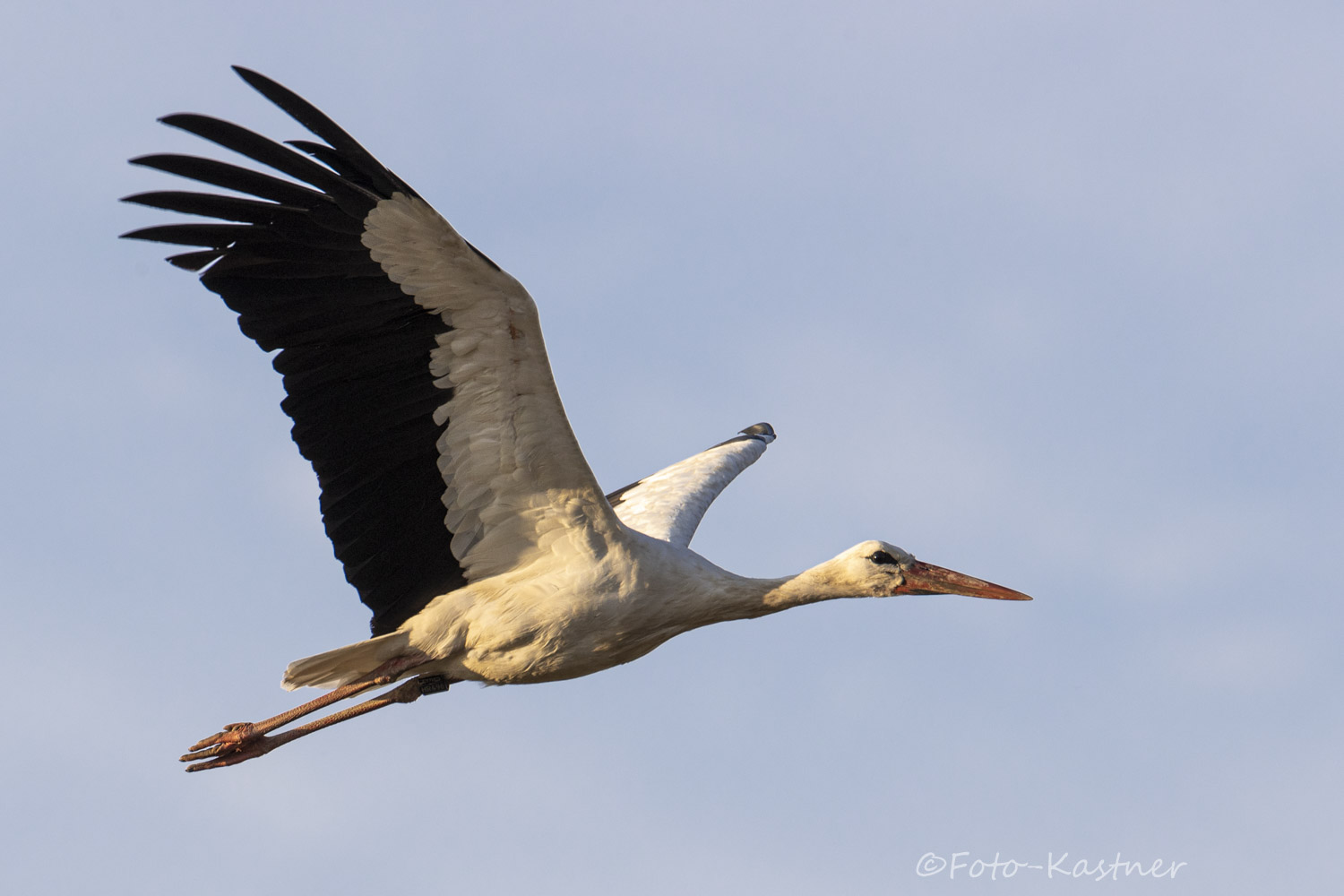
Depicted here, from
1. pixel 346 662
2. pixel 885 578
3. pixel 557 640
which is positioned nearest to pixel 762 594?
pixel 885 578

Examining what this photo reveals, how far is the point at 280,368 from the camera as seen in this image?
10000mm

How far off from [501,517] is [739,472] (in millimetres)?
4723

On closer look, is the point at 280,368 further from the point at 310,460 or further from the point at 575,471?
the point at 575,471

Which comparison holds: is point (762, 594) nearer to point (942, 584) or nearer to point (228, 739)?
point (942, 584)

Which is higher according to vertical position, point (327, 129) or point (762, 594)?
point (327, 129)

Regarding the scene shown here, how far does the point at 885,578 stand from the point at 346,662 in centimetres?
378

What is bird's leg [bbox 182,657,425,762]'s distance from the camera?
11.0 meters

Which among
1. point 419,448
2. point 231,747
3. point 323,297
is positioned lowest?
point 231,747

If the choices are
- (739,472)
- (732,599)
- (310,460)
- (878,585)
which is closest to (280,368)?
(310,460)

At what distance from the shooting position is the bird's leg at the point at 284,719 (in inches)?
432

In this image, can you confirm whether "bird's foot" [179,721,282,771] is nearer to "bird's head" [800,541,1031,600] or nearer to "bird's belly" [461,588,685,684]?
"bird's belly" [461,588,685,684]

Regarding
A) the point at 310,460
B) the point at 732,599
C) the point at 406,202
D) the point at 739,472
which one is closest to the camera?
the point at 406,202

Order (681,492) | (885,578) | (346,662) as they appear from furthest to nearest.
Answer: (681,492), (885,578), (346,662)

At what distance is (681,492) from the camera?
14070 millimetres
